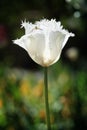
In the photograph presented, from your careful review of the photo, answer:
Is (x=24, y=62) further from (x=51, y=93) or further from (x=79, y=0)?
(x=79, y=0)

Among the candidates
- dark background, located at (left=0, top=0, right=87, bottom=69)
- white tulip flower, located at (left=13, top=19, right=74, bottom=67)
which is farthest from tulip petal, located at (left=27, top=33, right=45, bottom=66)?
dark background, located at (left=0, top=0, right=87, bottom=69)

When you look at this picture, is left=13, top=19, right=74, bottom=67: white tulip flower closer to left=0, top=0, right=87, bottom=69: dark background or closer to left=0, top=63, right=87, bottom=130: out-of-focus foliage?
left=0, top=0, right=87, bottom=69: dark background

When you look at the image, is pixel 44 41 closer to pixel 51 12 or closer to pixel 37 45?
pixel 37 45

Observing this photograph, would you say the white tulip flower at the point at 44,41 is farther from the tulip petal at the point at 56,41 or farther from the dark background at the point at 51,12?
the dark background at the point at 51,12

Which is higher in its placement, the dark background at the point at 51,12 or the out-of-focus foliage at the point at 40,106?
the dark background at the point at 51,12

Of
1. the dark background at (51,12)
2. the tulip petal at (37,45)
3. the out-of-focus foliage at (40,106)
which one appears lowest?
the out-of-focus foliage at (40,106)

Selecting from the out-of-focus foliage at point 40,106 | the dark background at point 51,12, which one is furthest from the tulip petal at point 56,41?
the out-of-focus foliage at point 40,106

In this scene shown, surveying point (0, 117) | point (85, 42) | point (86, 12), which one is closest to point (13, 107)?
point (0, 117)

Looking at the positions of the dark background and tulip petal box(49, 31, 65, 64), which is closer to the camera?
tulip petal box(49, 31, 65, 64)
